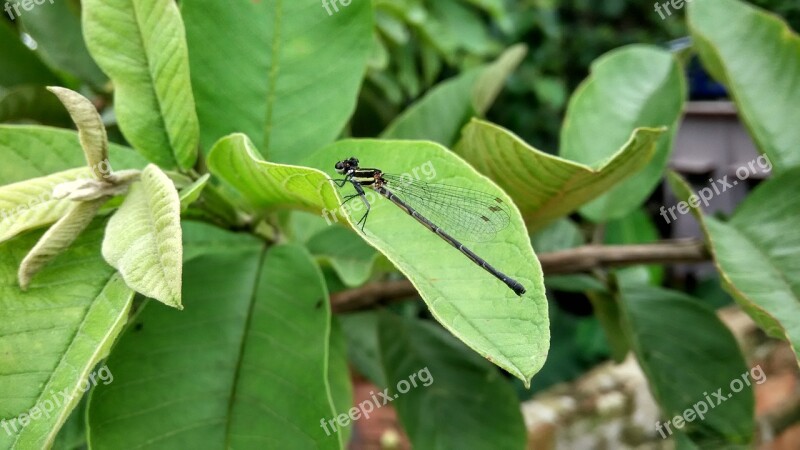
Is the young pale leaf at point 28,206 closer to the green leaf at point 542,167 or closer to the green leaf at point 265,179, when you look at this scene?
the green leaf at point 265,179

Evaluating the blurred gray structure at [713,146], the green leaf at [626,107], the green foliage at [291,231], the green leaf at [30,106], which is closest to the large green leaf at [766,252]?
the green foliage at [291,231]

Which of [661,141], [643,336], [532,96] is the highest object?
[661,141]

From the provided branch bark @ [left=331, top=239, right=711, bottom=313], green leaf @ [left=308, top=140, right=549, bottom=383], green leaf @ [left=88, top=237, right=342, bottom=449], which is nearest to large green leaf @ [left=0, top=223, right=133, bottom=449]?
green leaf @ [left=88, top=237, right=342, bottom=449]

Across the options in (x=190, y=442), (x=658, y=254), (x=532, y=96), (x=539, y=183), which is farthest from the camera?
(x=532, y=96)

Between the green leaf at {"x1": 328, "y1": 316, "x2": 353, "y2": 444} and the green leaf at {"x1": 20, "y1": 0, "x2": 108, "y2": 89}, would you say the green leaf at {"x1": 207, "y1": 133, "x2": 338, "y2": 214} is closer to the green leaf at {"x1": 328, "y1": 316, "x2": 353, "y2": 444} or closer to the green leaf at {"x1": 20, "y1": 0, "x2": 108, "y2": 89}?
the green leaf at {"x1": 328, "y1": 316, "x2": 353, "y2": 444}

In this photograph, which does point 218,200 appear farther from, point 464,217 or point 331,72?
point 464,217

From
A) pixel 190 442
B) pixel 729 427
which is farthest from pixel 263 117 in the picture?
pixel 729 427

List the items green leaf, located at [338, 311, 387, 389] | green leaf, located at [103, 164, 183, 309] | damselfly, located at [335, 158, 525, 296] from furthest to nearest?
green leaf, located at [338, 311, 387, 389] → damselfly, located at [335, 158, 525, 296] → green leaf, located at [103, 164, 183, 309]

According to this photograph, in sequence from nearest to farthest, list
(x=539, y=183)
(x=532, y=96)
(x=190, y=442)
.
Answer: (x=190, y=442) → (x=539, y=183) → (x=532, y=96)
